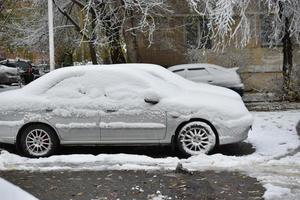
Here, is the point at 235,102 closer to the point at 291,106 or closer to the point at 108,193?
the point at 108,193

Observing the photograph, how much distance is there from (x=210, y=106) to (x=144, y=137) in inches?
49.1

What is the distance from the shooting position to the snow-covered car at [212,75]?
56.4 feet

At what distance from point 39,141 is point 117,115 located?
4.72ft

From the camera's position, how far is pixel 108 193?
7.00 m

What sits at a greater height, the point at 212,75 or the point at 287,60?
the point at 287,60

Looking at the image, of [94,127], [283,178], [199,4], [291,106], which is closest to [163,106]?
[94,127]

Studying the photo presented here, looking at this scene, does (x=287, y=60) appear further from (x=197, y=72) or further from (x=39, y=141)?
(x=39, y=141)

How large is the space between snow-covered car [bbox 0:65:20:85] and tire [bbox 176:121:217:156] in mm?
21551

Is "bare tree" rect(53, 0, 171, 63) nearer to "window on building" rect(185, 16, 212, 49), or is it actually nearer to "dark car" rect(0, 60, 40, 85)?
"window on building" rect(185, 16, 212, 49)

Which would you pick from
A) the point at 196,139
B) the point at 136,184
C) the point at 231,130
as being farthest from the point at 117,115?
the point at 136,184

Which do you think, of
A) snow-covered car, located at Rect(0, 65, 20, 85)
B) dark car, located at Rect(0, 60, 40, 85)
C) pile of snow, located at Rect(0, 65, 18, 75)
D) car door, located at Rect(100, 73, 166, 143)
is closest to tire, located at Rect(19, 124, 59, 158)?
car door, located at Rect(100, 73, 166, 143)

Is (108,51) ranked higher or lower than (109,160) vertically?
higher

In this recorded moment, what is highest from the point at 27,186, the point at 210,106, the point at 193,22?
the point at 193,22

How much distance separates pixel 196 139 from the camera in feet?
30.3
